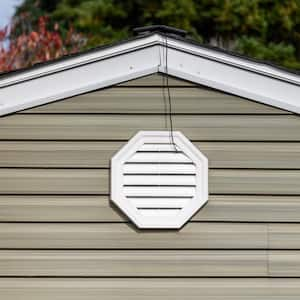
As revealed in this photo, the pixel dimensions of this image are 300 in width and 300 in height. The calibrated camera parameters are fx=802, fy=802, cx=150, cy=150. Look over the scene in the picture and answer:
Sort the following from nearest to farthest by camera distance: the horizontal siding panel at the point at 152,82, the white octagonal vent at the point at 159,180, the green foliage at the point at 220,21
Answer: the white octagonal vent at the point at 159,180 < the horizontal siding panel at the point at 152,82 < the green foliage at the point at 220,21

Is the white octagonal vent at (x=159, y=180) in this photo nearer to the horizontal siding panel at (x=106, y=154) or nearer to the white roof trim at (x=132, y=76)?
the horizontal siding panel at (x=106, y=154)

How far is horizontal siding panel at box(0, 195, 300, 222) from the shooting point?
17.2ft

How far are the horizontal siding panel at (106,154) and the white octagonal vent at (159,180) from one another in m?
0.09

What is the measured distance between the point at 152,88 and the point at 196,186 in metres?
0.71

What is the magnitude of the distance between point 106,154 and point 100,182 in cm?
19

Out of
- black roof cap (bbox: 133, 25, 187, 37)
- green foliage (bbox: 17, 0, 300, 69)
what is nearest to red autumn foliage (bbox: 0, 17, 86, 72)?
green foliage (bbox: 17, 0, 300, 69)

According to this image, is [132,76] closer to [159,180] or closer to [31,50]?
Answer: [159,180]

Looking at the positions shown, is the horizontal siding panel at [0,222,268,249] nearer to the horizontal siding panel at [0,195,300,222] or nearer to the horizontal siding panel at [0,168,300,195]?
the horizontal siding panel at [0,195,300,222]

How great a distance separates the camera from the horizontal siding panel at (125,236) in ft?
17.1

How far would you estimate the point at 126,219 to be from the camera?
522 centimetres
